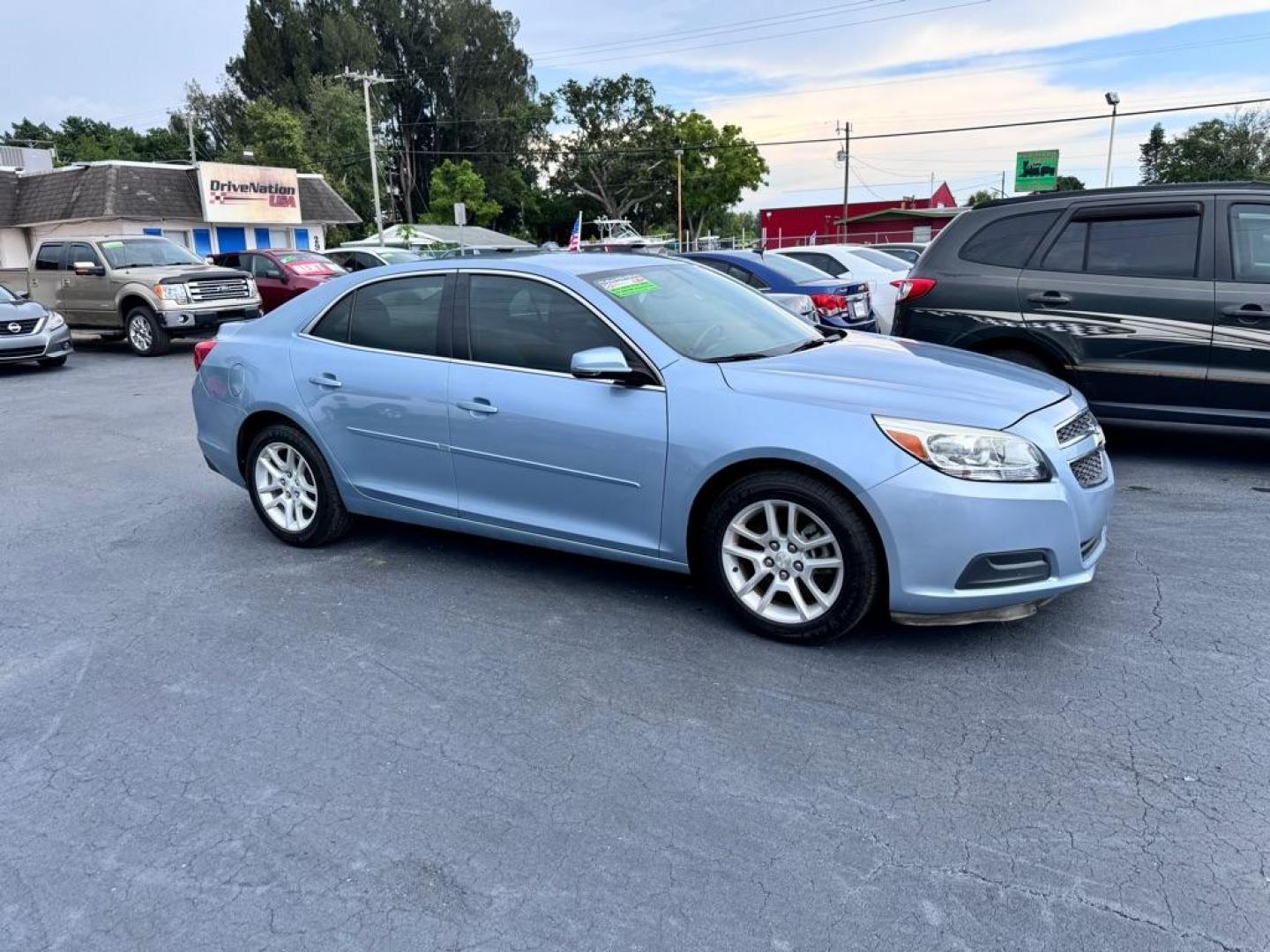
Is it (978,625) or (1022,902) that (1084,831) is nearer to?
(1022,902)

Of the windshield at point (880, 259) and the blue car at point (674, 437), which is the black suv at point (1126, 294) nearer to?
the blue car at point (674, 437)

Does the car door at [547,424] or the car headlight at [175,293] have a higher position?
the car headlight at [175,293]

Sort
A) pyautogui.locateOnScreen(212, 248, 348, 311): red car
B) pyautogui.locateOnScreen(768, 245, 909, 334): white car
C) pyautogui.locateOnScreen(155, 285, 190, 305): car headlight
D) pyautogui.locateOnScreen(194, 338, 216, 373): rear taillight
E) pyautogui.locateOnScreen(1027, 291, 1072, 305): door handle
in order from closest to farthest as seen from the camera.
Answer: pyautogui.locateOnScreen(194, 338, 216, 373): rear taillight < pyautogui.locateOnScreen(1027, 291, 1072, 305): door handle < pyautogui.locateOnScreen(768, 245, 909, 334): white car < pyautogui.locateOnScreen(155, 285, 190, 305): car headlight < pyautogui.locateOnScreen(212, 248, 348, 311): red car

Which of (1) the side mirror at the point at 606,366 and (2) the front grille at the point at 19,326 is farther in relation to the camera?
(2) the front grille at the point at 19,326

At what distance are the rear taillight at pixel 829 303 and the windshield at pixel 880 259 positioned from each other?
4.18m

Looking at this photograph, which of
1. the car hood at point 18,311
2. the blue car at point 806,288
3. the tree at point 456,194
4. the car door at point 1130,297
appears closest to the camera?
the car door at point 1130,297

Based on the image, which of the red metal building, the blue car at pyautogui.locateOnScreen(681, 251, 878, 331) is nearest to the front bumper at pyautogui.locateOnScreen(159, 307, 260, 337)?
the blue car at pyautogui.locateOnScreen(681, 251, 878, 331)

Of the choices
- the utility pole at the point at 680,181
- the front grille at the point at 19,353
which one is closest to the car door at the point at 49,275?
the front grille at the point at 19,353

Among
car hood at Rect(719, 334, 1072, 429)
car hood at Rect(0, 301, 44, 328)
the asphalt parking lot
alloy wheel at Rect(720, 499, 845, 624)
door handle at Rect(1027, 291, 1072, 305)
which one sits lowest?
the asphalt parking lot

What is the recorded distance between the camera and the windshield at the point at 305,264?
18375 mm

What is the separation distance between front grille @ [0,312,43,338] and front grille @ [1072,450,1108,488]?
1437 centimetres

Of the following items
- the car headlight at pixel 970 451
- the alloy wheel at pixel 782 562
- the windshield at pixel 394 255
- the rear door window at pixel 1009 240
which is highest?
the windshield at pixel 394 255

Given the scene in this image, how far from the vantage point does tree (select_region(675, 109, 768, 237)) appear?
67.4 m

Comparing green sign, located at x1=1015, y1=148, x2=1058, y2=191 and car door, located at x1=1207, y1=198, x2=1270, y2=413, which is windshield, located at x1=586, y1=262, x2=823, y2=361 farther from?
green sign, located at x1=1015, y1=148, x2=1058, y2=191
